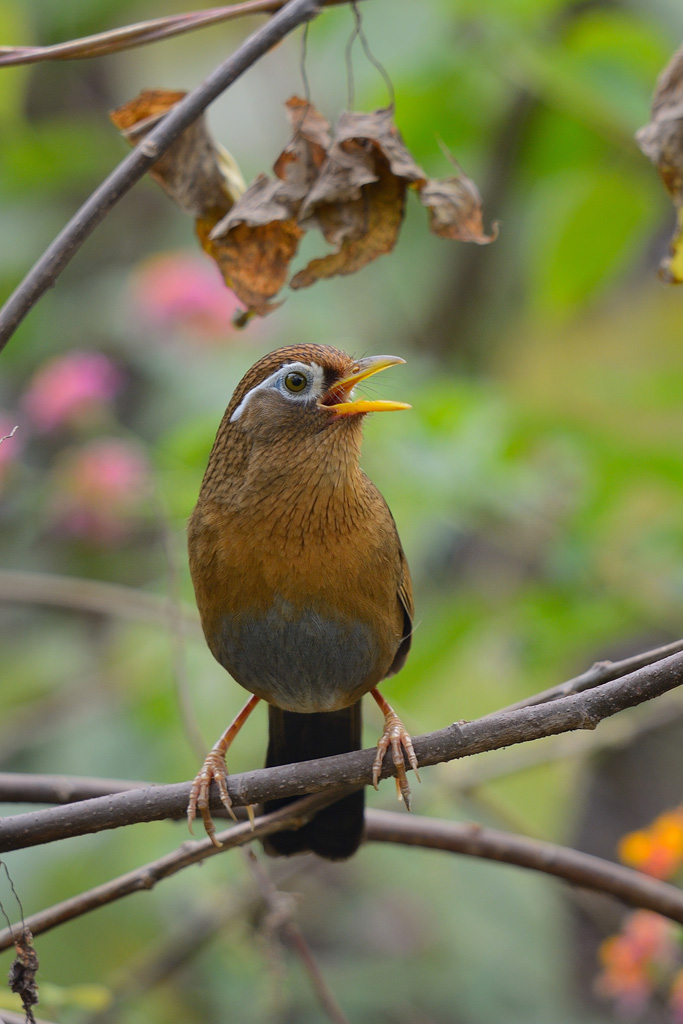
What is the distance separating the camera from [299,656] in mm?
2420

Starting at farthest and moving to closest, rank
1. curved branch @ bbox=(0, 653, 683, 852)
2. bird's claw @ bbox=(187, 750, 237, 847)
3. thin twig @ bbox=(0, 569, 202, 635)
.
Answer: thin twig @ bbox=(0, 569, 202, 635), bird's claw @ bbox=(187, 750, 237, 847), curved branch @ bbox=(0, 653, 683, 852)

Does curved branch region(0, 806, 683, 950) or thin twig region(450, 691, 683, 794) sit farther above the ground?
curved branch region(0, 806, 683, 950)

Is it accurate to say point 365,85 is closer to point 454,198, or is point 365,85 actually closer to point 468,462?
point 468,462

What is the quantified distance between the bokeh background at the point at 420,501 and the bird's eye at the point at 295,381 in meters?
0.51

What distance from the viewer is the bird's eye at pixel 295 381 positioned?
7.86ft

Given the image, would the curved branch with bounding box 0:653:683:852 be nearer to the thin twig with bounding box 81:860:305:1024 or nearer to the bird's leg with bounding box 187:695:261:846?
the bird's leg with bounding box 187:695:261:846

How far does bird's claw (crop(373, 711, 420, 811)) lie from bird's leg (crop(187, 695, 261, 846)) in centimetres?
29

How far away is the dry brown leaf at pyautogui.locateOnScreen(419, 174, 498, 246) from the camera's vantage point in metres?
2.32

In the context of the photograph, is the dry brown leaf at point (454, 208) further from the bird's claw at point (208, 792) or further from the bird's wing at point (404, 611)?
the bird's claw at point (208, 792)

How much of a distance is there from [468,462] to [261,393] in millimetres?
1254

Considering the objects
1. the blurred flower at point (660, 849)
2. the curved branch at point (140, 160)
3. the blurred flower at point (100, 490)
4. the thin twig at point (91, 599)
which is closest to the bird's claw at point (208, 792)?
the thin twig at point (91, 599)

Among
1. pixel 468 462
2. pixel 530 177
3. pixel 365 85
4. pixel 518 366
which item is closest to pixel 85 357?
pixel 365 85

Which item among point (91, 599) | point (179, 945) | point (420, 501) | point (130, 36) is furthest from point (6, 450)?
point (179, 945)

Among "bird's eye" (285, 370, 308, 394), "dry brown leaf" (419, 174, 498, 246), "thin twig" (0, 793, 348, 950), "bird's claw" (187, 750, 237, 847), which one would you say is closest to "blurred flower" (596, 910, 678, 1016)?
"bird's claw" (187, 750, 237, 847)
